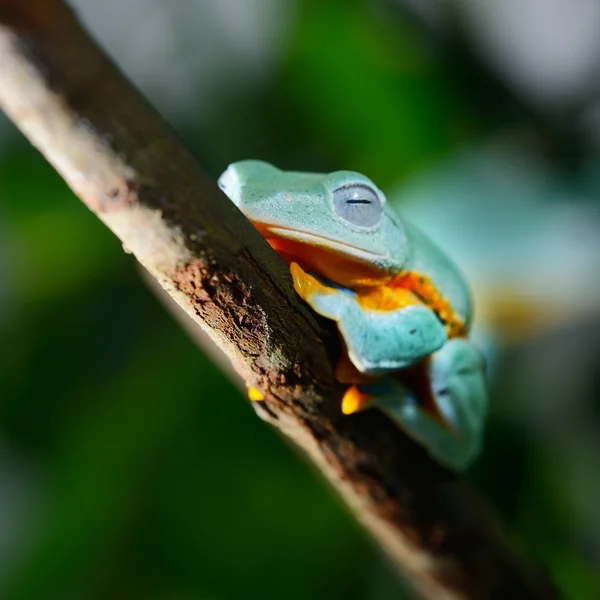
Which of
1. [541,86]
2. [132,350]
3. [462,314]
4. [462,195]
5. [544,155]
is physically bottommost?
[462,314]

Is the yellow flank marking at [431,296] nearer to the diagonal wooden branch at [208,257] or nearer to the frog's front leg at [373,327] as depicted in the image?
the frog's front leg at [373,327]

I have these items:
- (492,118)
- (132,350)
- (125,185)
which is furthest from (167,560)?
(492,118)

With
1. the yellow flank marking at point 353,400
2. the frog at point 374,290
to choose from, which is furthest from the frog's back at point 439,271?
the yellow flank marking at point 353,400

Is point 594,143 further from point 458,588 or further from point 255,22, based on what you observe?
point 458,588

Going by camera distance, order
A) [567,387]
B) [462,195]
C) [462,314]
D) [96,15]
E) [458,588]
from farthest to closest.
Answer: [96,15], [462,195], [567,387], [458,588], [462,314]

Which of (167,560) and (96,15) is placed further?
(96,15)

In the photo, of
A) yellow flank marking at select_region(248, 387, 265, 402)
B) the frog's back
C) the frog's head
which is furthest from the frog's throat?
yellow flank marking at select_region(248, 387, 265, 402)

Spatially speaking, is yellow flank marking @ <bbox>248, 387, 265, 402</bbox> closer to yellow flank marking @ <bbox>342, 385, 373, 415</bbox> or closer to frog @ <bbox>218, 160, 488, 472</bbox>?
frog @ <bbox>218, 160, 488, 472</bbox>
